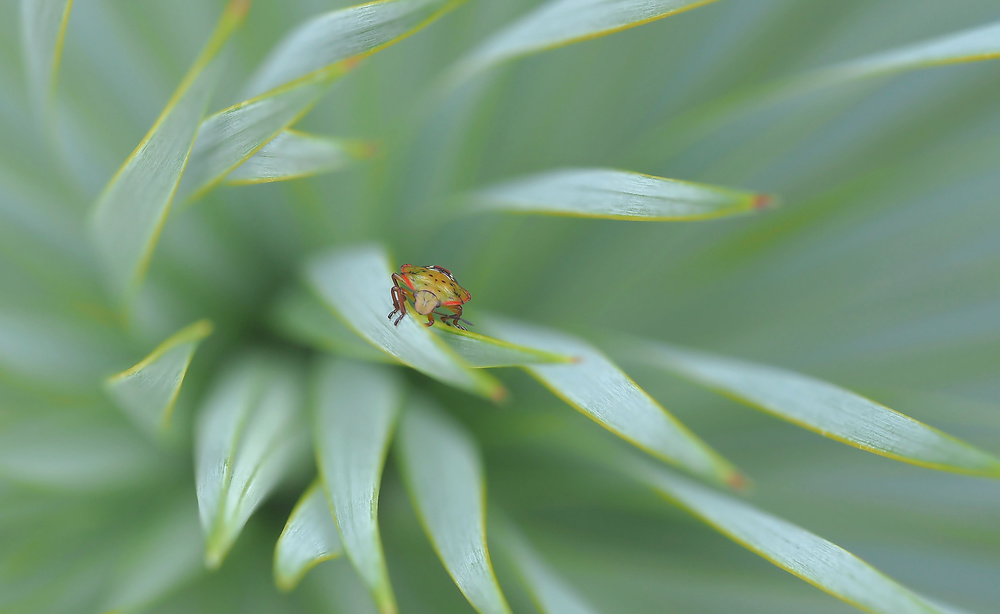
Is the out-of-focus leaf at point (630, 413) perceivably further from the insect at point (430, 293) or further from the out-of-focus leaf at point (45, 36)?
the out-of-focus leaf at point (45, 36)

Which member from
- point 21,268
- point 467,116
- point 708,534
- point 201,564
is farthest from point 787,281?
point 21,268

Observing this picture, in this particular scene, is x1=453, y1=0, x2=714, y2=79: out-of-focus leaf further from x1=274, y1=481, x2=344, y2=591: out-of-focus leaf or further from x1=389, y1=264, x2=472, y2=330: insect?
x1=274, y1=481, x2=344, y2=591: out-of-focus leaf

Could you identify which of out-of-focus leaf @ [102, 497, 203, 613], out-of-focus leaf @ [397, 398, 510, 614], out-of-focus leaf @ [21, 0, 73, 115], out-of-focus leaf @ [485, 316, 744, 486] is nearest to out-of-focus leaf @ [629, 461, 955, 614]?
out-of-focus leaf @ [485, 316, 744, 486]

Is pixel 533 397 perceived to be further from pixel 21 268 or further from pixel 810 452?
pixel 21 268

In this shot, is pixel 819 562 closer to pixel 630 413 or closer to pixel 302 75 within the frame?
pixel 630 413

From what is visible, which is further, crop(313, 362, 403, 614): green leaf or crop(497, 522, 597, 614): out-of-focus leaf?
crop(497, 522, 597, 614): out-of-focus leaf

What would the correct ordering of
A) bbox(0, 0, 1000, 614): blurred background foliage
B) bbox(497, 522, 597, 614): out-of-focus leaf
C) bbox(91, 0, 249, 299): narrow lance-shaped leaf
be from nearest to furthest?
1. bbox(91, 0, 249, 299): narrow lance-shaped leaf
2. bbox(497, 522, 597, 614): out-of-focus leaf
3. bbox(0, 0, 1000, 614): blurred background foliage

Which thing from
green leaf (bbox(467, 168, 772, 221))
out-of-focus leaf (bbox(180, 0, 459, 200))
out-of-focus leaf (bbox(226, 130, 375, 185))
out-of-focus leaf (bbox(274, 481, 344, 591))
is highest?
out-of-focus leaf (bbox(180, 0, 459, 200))

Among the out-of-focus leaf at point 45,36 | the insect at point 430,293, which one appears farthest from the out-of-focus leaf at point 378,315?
the out-of-focus leaf at point 45,36
